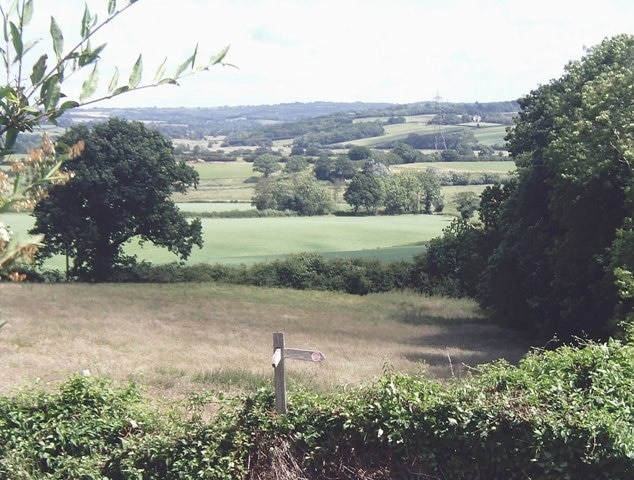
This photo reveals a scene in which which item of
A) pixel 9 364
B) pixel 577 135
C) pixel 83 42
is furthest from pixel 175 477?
pixel 577 135

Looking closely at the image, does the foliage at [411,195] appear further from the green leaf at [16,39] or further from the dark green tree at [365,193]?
the green leaf at [16,39]

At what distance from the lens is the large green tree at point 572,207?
79.9 ft

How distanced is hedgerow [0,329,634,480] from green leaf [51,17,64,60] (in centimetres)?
644

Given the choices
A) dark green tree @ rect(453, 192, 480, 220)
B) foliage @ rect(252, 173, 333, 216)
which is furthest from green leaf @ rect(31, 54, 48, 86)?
foliage @ rect(252, 173, 333, 216)

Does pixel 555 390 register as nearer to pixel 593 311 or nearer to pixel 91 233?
pixel 593 311

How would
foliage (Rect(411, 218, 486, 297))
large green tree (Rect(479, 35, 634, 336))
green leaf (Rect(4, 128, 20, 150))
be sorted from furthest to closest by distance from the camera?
1. foliage (Rect(411, 218, 486, 297))
2. large green tree (Rect(479, 35, 634, 336))
3. green leaf (Rect(4, 128, 20, 150))

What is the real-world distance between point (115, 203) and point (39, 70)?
4787cm

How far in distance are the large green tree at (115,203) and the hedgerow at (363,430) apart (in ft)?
131

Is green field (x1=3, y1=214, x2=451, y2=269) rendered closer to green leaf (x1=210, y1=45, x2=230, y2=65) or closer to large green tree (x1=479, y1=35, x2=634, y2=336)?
large green tree (x1=479, y1=35, x2=634, y2=336)

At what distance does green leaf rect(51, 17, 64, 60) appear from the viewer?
Answer: 293cm

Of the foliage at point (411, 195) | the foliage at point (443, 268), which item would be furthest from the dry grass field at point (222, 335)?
the foliage at point (411, 195)

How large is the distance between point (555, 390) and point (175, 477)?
14.9 ft

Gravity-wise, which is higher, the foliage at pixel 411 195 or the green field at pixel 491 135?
the green field at pixel 491 135

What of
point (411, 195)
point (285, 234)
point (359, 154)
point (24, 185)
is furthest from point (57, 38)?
point (359, 154)
